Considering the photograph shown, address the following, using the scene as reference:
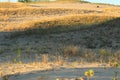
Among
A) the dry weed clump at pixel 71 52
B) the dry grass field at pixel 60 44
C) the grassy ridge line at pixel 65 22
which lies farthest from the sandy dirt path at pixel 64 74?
the grassy ridge line at pixel 65 22

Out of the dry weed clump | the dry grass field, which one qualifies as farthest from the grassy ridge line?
the dry weed clump

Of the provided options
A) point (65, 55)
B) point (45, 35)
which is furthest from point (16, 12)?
point (65, 55)

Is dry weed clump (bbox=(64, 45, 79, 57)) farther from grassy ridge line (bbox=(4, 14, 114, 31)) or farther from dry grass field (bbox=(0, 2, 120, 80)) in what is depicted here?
grassy ridge line (bbox=(4, 14, 114, 31))

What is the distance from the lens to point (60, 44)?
1927 centimetres

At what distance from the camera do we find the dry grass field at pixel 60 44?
12.9 m

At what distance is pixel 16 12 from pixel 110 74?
77.8 ft

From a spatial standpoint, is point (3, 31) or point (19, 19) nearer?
point (3, 31)

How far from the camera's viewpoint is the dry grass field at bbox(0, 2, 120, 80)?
12945mm

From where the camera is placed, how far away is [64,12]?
34250mm

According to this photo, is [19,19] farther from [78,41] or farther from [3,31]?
[78,41]

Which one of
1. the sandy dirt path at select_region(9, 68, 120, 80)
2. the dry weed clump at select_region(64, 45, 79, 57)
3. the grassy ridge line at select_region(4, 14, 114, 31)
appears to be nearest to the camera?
the sandy dirt path at select_region(9, 68, 120, 80)

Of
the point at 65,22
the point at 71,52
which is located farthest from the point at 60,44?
the point at 65,22

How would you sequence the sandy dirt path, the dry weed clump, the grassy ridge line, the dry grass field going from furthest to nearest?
the grassy ridge line
the dry weed clump
the dry grass field
the sandy dirt path

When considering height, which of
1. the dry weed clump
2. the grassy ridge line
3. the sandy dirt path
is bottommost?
the grassy ridge line
